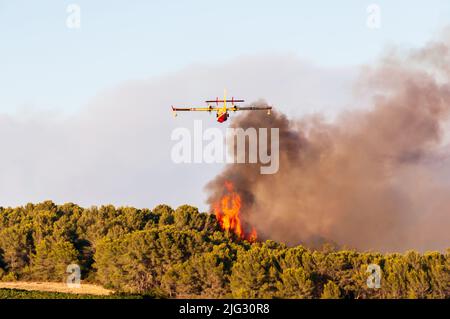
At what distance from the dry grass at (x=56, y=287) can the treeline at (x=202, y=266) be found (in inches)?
76.8

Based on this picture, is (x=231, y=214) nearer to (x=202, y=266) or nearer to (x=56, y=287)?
(x=56, y=287)

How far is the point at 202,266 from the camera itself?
13112 cm

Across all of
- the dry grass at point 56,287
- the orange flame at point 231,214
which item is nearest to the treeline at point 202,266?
the dry grass at point 56,287

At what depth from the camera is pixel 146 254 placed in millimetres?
138125

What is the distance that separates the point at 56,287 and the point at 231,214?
55.3m

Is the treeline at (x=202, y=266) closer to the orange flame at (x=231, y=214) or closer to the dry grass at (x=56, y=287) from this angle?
the dry grass at (x=56, y=287)

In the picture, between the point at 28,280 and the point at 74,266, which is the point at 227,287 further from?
the point at 28,280

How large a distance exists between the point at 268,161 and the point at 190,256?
59.1 metres

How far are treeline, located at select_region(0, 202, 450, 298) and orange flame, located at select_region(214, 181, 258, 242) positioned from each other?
67.4 feet

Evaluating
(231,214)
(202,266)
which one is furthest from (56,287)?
(231,214)

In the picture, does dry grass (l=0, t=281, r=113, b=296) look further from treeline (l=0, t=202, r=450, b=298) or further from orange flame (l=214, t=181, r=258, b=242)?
orange flame (l=214, t=181, r=258, b=242)

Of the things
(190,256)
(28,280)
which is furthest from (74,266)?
(190,256)

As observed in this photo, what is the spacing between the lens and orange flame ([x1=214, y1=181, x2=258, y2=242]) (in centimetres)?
18400

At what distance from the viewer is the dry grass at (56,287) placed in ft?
446
